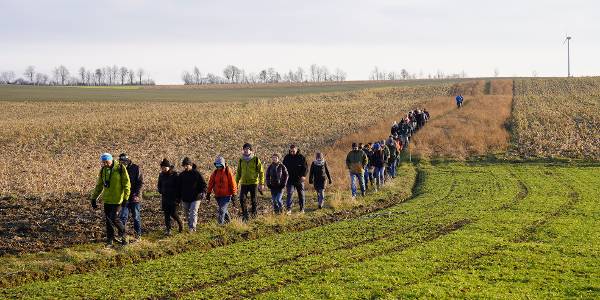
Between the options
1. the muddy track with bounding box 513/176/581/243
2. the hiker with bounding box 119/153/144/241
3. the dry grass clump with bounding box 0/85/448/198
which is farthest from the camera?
the dry grass clump with bounding box 0/85/448/198

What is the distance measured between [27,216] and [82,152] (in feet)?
67.8

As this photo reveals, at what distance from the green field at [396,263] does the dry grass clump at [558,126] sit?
18.0 metres

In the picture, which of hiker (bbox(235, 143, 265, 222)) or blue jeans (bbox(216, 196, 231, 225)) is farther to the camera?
hiker (bbox(235, 143, 265, 222))

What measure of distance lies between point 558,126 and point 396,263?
36.4 meters

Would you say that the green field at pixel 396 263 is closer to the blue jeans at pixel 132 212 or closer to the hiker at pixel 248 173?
the blue jeans at pixel 132 212

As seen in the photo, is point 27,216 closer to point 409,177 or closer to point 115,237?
point 115,237

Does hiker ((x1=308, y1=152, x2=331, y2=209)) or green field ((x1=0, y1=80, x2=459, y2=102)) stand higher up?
green field ((x1=0, y1=80, x2=459, y2=102))

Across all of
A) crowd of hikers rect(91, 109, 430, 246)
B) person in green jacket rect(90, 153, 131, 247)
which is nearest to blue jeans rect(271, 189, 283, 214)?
crowd of hikers rect(91, 109, 430, 246)

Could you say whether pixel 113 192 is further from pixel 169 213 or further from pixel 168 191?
pixel 169 213

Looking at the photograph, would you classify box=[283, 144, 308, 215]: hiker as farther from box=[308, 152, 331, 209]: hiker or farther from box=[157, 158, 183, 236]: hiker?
box=[157, 158, 183, 236]: hiker

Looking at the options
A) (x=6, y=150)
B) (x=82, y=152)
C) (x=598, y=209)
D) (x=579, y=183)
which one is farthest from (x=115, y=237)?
(x=6, y=150)

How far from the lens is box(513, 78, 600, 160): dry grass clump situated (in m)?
36.3

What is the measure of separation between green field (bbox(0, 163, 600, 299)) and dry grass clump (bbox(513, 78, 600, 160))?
59.1 ft

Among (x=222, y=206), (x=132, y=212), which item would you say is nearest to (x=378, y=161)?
(x=222, y=206)
